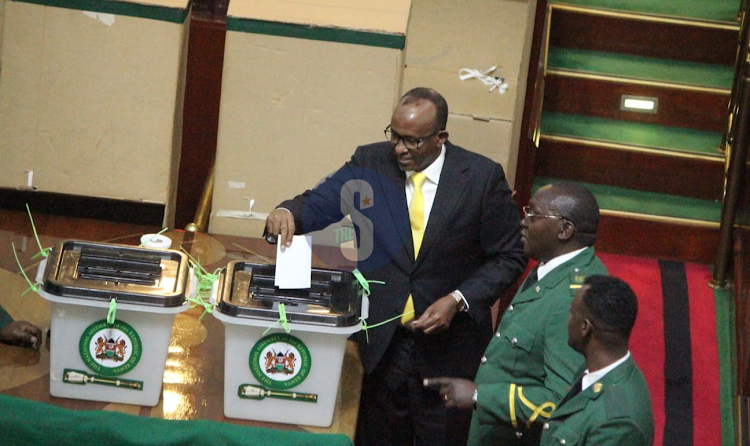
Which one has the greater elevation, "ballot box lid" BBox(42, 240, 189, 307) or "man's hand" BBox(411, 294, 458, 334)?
"ballot box lid" BBox(42, 240, 189, 307)

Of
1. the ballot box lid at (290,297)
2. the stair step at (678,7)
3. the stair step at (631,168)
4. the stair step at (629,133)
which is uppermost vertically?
the stair step at (678,7)

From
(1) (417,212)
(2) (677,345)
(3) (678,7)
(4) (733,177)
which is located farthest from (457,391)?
(3) (678,7)

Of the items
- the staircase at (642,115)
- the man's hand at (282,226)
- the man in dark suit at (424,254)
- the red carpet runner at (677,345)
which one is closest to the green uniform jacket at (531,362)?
the man in dark suit at (424,254)

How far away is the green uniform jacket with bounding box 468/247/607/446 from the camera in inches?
99.9

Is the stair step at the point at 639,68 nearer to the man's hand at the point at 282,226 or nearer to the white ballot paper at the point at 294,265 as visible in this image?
the man's hand at the point at 282,226

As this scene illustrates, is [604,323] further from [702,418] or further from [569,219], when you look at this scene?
[702,418]

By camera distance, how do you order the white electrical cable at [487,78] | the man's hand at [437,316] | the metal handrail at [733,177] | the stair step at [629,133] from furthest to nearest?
the stair step at [629,133] → the metal handrail at [733,177] → the white electrical cable at [487,78] → the man's hand at [437,316]

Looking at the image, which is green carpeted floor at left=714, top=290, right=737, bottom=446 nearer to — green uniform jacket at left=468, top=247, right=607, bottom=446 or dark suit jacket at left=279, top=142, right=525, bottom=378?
dark suit jacket at left=279, top=142, right=525, bottom=378

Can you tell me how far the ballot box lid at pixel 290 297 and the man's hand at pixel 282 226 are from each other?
0.33 ft

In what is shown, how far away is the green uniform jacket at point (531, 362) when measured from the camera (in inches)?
99.9

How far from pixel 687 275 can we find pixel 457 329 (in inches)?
87.8

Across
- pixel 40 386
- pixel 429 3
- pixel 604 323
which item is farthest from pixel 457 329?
pixel 429 3

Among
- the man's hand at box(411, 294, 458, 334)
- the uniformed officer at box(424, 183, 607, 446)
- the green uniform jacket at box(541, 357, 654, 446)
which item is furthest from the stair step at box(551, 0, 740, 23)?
the green uniform jacket at box(541, 357, 654, 446)

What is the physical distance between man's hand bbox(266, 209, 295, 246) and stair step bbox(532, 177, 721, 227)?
107 inches
